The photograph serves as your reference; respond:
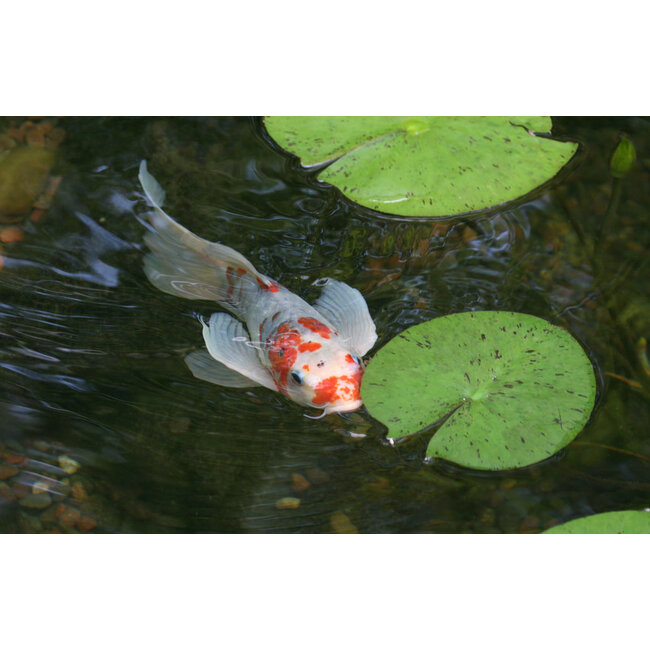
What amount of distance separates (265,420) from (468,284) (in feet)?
3.88

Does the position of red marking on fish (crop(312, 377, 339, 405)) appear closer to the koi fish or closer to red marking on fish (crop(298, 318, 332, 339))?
the koi fish

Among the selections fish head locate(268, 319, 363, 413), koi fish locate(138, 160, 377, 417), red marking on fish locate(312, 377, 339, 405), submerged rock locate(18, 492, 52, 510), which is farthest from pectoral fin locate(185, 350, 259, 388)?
submerged rock locate(18, 492, 52, 510)

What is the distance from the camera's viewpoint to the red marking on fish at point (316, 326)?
9.12 ft

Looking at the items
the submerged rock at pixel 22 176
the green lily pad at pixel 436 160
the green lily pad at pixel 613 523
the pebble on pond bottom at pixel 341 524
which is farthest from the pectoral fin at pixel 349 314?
the submerged rock at pixel 22 176

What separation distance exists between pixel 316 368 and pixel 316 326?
0.25 metres

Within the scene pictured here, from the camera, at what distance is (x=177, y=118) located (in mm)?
3799

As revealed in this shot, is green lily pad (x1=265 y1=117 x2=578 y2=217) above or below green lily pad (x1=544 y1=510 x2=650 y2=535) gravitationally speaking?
above

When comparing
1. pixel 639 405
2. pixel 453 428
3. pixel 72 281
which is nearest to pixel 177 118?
pixel 72 281

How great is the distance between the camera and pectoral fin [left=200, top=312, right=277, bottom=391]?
2.82 metres

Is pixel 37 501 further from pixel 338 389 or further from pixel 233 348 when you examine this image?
pixel 338 389

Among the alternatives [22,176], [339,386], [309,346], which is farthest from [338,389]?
[22,176]

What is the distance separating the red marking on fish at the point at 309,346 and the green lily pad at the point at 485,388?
26 centimetres

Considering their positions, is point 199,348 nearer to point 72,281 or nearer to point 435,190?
point 72,281

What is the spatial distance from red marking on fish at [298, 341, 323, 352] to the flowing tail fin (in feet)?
1.46
